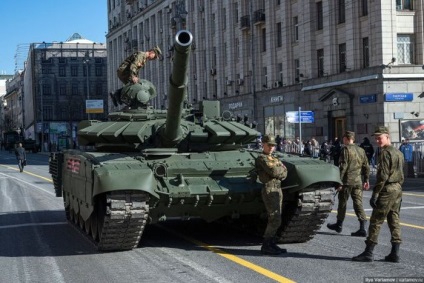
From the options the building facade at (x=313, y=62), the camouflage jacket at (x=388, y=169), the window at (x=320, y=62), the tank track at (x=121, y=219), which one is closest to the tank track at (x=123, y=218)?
the tank track at (x=121, y=219)

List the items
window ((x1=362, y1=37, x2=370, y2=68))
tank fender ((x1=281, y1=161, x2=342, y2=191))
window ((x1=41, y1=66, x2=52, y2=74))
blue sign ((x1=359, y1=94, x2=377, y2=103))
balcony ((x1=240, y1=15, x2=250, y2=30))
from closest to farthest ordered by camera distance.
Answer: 1. tank fender ((x1=281, y1=161, x2=342, y2=191))
2. blue sign ((x1=359, y1=94, x2=377, y2=103))
3. window ((x1=362, y1=37, x2=370, y2=68))
4. balcony ((x1=240, y1=15, x2=250, y2=30))
5. window ((x1=41, y1=66, x2=52, y2=74))

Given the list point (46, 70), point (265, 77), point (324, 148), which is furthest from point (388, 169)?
point (46, 70)

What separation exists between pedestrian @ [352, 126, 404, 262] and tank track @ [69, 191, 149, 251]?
9.51 ft

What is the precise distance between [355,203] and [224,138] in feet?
7.78

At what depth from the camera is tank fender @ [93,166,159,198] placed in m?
9.05

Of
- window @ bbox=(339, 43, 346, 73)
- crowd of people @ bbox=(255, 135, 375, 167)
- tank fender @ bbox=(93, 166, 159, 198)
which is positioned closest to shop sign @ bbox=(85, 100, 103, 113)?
crowd of people @ bbox=(255, 135, 375, 167)

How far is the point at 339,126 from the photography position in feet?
120

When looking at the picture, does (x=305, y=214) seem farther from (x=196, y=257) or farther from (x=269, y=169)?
(x=196, y=257)

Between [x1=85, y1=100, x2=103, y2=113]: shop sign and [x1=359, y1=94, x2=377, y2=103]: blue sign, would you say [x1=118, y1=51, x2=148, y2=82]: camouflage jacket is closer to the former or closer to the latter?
[x1=359, y1=94, x2=377, y2=103]: blue sign

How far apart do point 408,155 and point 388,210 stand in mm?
17908

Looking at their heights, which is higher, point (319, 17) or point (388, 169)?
point (319, 17)

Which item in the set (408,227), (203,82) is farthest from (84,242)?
(203,82)

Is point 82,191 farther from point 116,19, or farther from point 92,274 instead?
point 116,19

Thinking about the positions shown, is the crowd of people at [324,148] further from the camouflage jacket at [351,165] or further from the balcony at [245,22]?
the camouflage jacket at [351,165]
